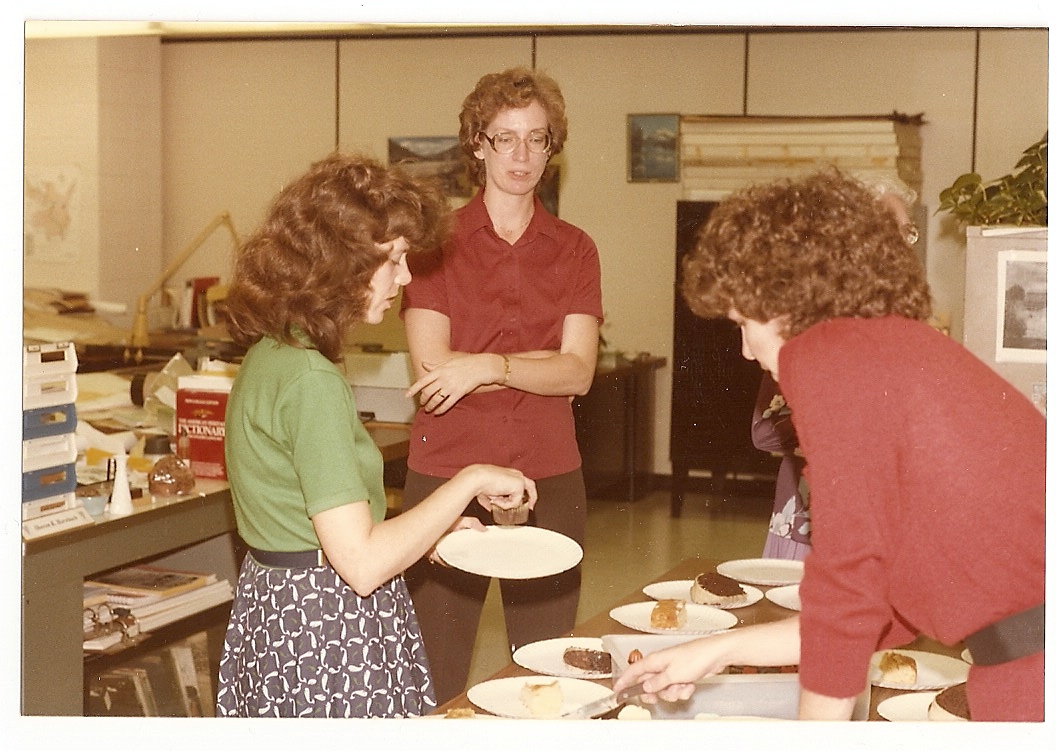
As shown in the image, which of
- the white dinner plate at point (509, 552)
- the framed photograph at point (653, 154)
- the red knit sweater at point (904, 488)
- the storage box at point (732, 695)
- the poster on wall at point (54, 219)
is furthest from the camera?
the poster on wall at point (54, 219)

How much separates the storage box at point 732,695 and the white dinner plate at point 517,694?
0.09m

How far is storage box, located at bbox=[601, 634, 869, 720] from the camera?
1505 mm

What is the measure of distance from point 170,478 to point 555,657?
4.95 ft

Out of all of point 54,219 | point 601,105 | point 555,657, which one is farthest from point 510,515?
point 54,219

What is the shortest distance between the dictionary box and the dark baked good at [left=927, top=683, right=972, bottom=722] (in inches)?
80.8

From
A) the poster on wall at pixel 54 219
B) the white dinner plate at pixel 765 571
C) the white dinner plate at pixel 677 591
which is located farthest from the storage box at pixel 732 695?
the poster on wall at pixel 54 219

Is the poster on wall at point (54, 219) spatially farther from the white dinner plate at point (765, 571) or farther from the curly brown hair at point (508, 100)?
the white dinner plate at point (765, 571)

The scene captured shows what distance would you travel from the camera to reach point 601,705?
1593 millimetres

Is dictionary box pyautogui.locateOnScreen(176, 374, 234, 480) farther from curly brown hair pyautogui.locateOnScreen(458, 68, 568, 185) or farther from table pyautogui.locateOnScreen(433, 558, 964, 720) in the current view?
A: table pyautogui.locateOnScreen(433, 558, 964, 720)

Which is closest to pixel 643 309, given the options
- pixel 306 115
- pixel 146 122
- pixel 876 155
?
pixel 876 155

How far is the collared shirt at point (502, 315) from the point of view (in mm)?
2707

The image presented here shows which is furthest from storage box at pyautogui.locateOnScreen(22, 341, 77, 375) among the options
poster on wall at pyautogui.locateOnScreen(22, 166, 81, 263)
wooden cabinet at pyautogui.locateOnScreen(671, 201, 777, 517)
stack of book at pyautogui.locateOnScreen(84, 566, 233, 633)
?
poster on wall at pyautogui.locateOnScreen(22, 166, 81, 263)

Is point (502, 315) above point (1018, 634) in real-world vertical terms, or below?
above

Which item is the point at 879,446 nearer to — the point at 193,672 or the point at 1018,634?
the point at 1018,634
